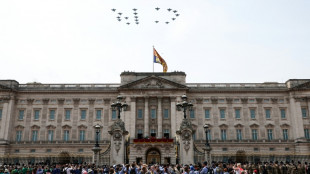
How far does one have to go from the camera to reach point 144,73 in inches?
2357

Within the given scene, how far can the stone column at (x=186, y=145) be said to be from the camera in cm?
2689

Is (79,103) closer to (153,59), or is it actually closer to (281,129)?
(153,59)

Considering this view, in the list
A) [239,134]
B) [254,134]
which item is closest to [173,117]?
[239,134]

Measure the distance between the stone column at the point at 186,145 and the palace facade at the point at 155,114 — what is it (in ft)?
92.4

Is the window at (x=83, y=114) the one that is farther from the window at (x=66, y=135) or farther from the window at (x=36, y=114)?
the window at (x=36, y=114)

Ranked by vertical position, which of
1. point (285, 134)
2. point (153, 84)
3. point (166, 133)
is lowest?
point (285, 134)

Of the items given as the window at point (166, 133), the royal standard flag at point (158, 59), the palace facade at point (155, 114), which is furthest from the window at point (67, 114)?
the royal standard flag at point (158, 59)

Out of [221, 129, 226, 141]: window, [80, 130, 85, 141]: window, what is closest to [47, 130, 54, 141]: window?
[80, 130, 85, 141]: window

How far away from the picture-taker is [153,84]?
58.6 m

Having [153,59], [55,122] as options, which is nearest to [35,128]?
[55,122]

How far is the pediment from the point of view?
5803 cm

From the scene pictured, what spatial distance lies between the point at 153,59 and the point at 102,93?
13538 mm

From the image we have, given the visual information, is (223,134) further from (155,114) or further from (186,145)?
(186,145)

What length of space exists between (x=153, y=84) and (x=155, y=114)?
20.9 ft
